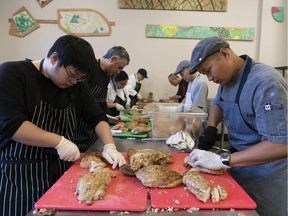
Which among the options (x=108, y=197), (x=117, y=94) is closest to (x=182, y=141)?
(x=108, y=197)

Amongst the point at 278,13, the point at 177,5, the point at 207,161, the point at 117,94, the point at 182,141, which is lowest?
the point at 117,94

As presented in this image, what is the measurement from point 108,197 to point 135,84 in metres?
4.19

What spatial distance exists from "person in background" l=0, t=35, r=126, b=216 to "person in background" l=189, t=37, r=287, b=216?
1.95 ft

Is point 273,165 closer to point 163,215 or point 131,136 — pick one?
point 163,215

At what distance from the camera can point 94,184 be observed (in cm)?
112

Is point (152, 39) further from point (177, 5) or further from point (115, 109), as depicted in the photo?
point (115, 109)

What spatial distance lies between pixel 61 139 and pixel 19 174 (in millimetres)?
296

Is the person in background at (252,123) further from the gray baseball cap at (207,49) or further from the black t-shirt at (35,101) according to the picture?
the black t-shirt at (35,101)

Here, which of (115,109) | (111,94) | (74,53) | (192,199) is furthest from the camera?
(111,94)

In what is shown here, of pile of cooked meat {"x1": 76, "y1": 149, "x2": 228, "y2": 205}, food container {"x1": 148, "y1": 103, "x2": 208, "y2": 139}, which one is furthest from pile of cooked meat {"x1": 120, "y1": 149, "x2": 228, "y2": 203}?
food container {"x1": 148, "y1": 103, "x2": 208, "y2": 139}

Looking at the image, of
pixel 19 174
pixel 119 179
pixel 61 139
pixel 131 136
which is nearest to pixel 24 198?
pixel 19 174

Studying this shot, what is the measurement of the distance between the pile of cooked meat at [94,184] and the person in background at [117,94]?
89.0 inches

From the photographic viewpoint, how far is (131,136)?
2.28 m

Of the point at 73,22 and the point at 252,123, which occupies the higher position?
the point at 73,22
